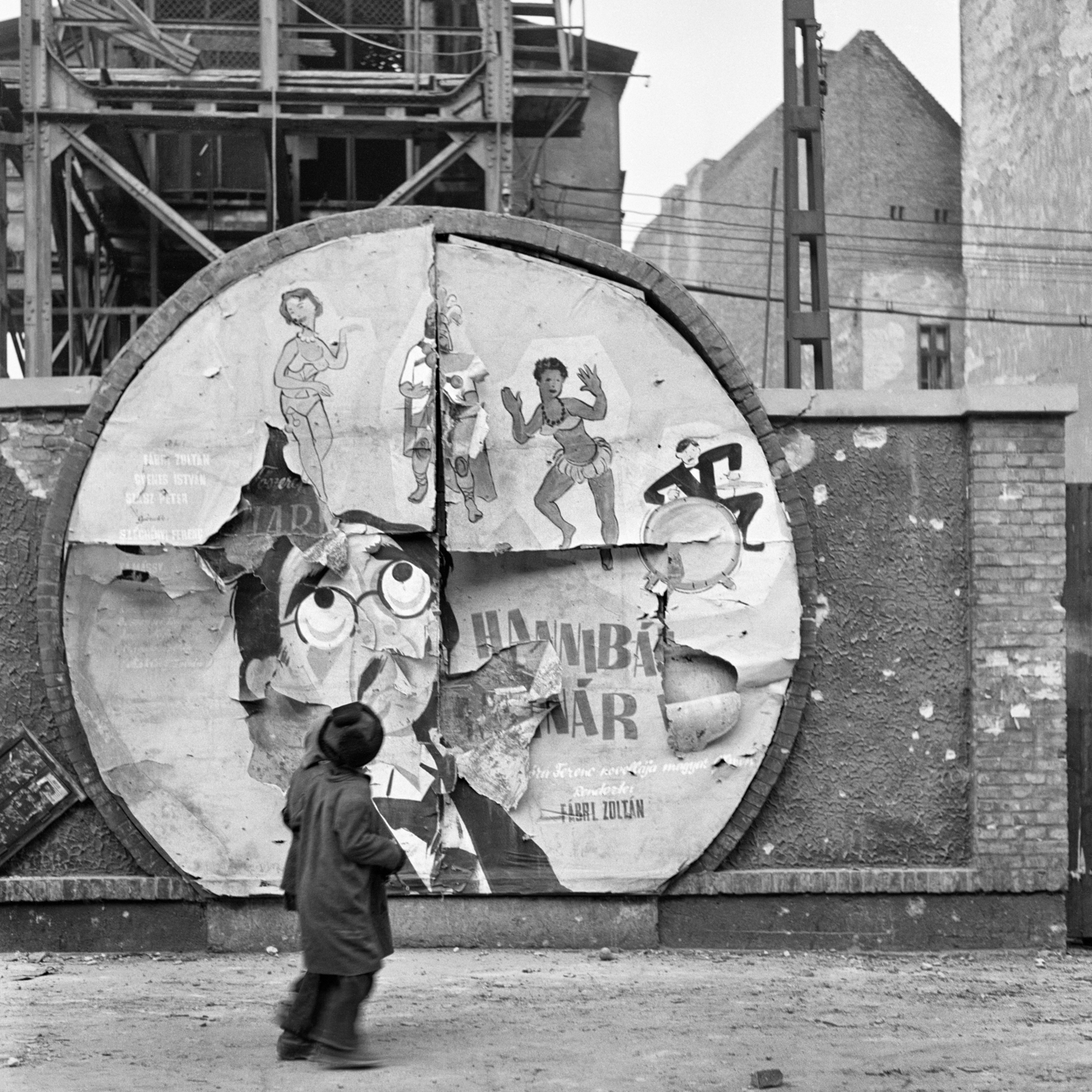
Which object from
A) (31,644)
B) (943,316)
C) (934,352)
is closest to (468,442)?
(31,644)

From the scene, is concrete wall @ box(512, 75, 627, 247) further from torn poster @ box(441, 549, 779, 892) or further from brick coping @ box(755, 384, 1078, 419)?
torn poster @ box(441, 549, 779, 892)

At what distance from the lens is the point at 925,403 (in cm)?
736

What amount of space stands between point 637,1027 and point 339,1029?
1.19m

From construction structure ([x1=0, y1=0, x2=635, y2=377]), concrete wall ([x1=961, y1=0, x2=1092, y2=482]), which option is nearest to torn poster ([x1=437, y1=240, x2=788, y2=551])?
construction structure ([x1=0, y1=0, x2=635, y2=377])

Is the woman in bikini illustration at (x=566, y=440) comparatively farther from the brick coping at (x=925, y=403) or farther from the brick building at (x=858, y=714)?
the brick coping at (x=925, y=403)

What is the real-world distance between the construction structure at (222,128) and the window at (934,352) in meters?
13.6

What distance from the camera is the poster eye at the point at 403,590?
715 centimetres

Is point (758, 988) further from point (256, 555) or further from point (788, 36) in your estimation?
point (788, 36)

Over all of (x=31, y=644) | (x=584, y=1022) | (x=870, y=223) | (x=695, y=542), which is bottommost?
(x=584, y=1022)

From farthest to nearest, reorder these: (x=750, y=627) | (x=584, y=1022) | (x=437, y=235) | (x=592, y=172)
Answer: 1. (x=592, y=172)
2. (x=437, y=235)
3. (x=750, y=627)
4. (x=584, y=1022)

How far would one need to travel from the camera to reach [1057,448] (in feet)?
24.0

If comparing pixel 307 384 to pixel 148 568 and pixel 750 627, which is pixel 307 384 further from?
pixel 750 627

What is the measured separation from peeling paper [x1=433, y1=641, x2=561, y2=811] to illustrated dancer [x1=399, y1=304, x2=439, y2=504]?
92 centimetres

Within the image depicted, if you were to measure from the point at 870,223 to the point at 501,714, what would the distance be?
92.1 ft
